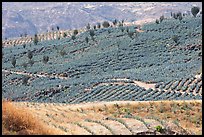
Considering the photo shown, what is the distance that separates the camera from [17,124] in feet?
49.9

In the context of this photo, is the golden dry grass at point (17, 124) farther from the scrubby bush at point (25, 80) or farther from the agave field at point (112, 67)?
the scrubby bush at point (25, 80)

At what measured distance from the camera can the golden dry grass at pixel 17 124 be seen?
49.1 feet

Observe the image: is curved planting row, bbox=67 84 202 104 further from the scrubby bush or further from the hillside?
the scrubby bush

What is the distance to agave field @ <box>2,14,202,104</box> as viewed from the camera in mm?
59338

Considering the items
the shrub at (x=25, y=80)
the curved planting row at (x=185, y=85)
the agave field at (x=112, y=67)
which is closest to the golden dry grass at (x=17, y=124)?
the agave field at (x=112, y=67)

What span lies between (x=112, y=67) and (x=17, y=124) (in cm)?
7816

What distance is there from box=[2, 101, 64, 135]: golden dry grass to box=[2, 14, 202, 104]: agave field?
31.3m

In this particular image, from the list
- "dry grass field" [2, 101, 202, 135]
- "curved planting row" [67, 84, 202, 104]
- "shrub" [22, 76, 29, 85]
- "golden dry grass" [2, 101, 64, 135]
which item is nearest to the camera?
"golden dry grass" [2, 101, 64, 135]

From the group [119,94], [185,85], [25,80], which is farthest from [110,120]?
[25,80]

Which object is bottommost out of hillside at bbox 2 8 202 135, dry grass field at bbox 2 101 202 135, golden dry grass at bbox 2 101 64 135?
hillside at bbox 2 8 202 135

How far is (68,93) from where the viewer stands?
67625 millimetres

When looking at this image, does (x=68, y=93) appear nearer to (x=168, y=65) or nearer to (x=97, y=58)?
(x=168, y=65)

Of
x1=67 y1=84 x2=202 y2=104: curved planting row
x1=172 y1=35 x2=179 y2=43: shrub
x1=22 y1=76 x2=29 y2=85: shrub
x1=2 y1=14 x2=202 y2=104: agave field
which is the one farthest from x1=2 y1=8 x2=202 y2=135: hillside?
x1=172 y1=35 x2=179 y2=43: shrub

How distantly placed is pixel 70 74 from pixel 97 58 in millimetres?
13871
